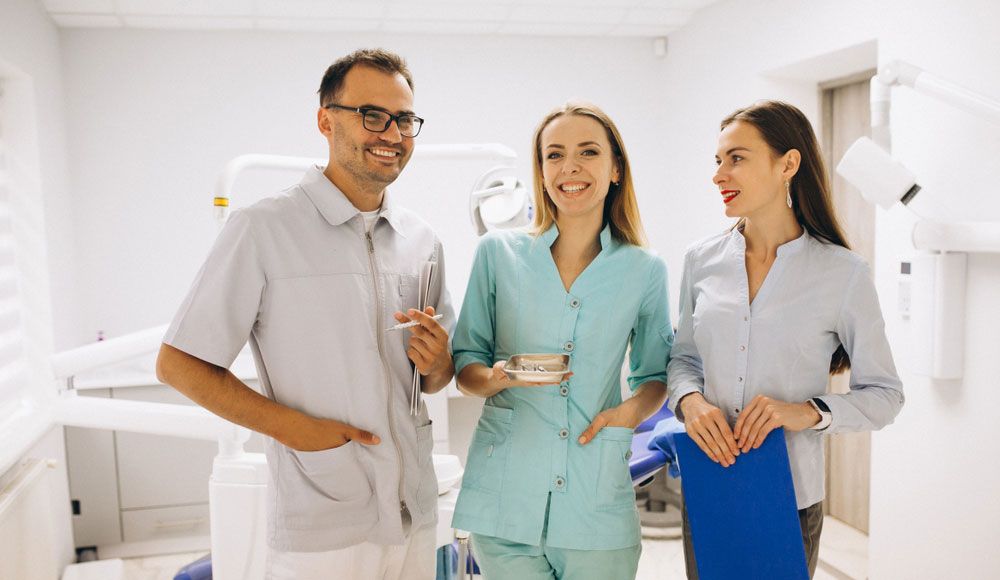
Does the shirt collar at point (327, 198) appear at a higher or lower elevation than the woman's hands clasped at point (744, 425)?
higher

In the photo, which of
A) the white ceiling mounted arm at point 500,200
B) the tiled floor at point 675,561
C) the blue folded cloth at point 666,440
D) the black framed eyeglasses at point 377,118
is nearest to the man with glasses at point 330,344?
the black framed eyeglasses at point 377,118

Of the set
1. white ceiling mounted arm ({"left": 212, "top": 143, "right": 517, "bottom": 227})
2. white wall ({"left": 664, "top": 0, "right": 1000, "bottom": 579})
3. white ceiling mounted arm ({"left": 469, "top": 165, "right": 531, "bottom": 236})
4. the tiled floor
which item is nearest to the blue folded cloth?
white ceiling mounted arm ({"left": 469, "top": 165, "right": 531, "bottom": 236})

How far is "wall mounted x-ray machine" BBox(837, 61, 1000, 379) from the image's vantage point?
2.38 m

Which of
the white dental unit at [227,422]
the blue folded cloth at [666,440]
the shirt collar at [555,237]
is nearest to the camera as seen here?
the shirt collar at [555,237]

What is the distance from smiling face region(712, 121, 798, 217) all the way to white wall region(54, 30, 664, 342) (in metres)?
3.21

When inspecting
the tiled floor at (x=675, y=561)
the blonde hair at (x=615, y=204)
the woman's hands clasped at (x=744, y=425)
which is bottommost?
the tiled floor at (x=675, y=561)

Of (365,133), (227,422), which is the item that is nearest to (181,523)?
(227,422)

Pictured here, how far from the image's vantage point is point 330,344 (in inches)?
59.9

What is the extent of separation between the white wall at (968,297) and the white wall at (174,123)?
2.05m

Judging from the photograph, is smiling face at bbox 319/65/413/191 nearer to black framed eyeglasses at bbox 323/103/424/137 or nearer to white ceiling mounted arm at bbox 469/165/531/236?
black framed eyeglasses at bbox 323/103/424/137

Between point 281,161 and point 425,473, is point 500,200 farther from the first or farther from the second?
point 425,473

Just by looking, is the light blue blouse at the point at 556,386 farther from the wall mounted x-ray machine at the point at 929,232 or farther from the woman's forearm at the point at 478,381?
the wall mounted x-ray machine at the point at 929,232

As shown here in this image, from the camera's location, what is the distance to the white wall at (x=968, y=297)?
104 inches

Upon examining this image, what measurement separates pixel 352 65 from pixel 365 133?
145mm
